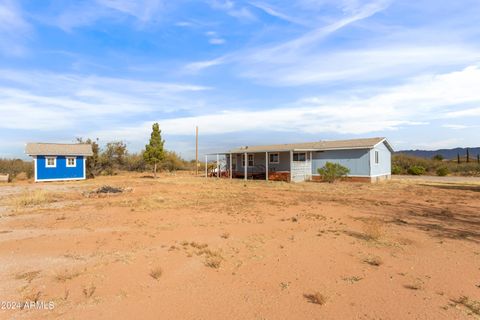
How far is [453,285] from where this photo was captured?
4426 mm

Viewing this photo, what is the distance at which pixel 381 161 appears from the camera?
25359mm

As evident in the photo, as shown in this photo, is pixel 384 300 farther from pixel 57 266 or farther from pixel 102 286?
pixel 57 266

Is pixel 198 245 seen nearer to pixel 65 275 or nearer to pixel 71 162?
pixel 65 275

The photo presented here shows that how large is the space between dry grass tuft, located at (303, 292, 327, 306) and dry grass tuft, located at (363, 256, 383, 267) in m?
1.69

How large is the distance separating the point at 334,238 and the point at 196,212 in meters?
4.95

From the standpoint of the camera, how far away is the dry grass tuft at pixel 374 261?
530 centimetres

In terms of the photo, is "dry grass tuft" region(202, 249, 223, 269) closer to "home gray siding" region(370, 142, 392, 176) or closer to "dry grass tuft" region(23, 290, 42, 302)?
"dry grass tuft" region(23, 290, 42, 302)

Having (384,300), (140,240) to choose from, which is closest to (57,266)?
(140,240)

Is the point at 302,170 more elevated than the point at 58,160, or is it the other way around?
the point at 58,160

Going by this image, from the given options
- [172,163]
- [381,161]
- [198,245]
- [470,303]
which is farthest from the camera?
[172,163]

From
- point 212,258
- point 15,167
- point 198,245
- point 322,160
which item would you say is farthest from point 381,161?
point 15,167

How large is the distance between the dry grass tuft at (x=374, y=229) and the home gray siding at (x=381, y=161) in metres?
15.6

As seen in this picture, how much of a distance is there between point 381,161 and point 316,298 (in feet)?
77.9

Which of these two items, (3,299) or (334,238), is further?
(334,238)
